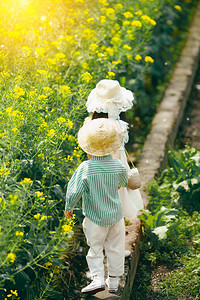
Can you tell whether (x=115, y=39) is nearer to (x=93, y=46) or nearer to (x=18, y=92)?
(x=93, y=46)

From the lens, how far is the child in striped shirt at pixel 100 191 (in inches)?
123

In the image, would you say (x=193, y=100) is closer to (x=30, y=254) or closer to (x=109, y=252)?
(x=109, y=252)

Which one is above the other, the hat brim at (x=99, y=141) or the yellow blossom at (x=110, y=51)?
the hat brim at (x=99, y=141)

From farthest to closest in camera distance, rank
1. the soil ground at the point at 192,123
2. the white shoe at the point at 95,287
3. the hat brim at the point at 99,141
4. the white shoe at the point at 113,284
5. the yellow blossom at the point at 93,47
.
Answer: the soil ground at the point at 192,123 < the yellow blossom at the point at 93,47 < the white shoe at the point at 113,284 < the white shoe at the point at 95,287 < the hat brim at the point at 99,141

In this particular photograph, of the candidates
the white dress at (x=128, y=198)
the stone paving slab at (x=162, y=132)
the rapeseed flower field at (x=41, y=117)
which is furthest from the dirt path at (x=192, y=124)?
the white dress at (x=128, y=198)

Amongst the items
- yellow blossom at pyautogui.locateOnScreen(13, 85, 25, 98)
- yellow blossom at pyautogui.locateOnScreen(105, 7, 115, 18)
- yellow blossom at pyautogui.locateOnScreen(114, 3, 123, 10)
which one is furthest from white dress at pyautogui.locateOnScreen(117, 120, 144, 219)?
yellow blossom at pyautogui.locateOnScreen(114, 3, 123, 10)

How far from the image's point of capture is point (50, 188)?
3.61m

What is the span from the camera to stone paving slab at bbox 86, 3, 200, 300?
3.79 m

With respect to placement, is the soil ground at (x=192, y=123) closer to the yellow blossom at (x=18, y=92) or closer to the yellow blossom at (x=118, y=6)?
the yellow blossom at (x=118, y=6)

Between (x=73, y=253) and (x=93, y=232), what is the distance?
1.82ft

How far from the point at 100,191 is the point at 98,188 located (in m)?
0.03

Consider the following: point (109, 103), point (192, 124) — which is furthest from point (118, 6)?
point (109, 103)

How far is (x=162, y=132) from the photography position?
18.7ft

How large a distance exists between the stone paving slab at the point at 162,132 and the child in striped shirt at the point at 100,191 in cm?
26
